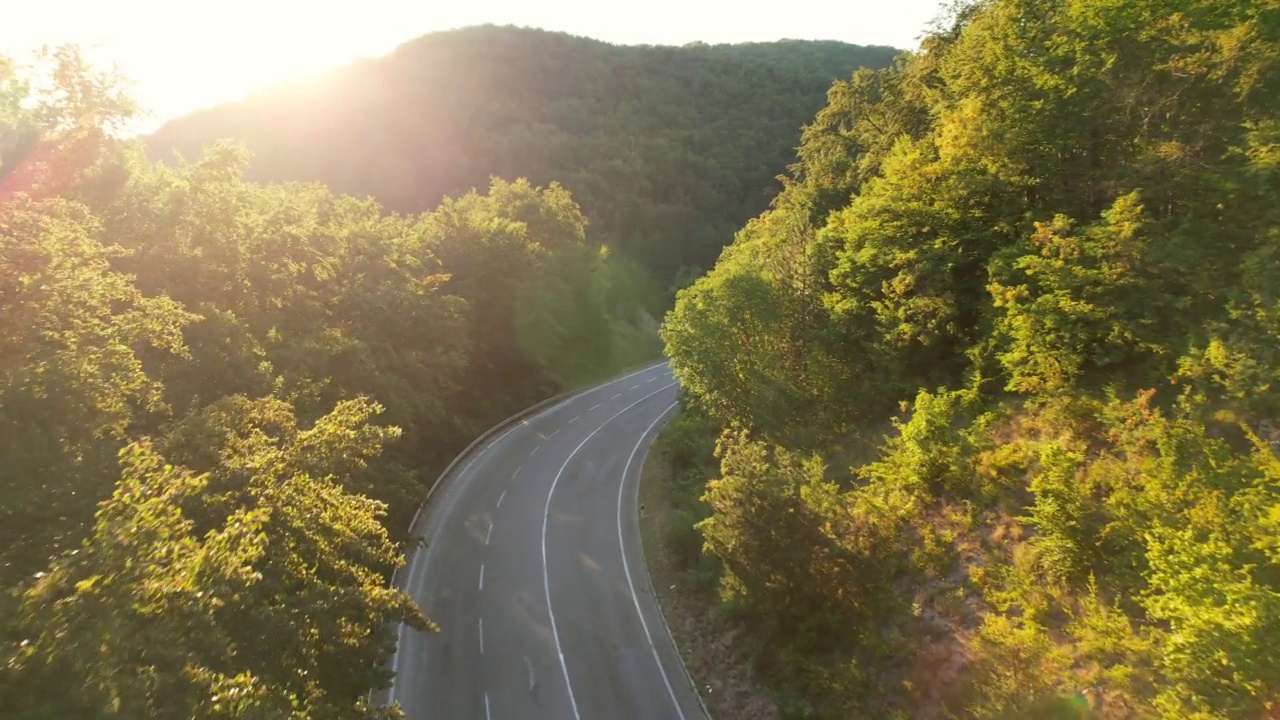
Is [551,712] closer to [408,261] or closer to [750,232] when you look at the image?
[408,261]

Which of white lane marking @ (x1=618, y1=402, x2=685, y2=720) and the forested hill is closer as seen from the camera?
white lane marking @ (x1=618, y1=402, x2=685, y2=720)

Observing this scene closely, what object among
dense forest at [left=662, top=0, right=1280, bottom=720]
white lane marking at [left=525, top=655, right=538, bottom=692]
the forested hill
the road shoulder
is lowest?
the road shoulder

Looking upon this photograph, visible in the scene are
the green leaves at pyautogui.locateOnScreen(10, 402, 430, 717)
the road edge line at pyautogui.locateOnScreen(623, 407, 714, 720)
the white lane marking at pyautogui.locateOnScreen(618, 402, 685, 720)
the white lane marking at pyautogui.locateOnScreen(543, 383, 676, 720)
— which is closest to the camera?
the green leaves at pyautogui.locateOnScreen(10, 402, 430, 717)

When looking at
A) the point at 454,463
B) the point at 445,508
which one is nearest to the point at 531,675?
the point at 445,508

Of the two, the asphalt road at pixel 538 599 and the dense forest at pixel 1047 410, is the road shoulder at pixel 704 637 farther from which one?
the dense forest at pixel 1047 410

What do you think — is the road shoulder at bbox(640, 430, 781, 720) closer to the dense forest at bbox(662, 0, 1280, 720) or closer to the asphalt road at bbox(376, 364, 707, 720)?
the asphalt road at bbox(376, 364, 707, 720)

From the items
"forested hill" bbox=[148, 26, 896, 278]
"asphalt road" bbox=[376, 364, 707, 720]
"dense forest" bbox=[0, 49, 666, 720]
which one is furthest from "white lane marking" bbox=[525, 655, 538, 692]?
"forested hill" bbox=[148, 26, 896, 278]

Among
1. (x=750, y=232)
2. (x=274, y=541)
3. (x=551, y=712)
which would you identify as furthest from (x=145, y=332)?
(x=750, y=232)
